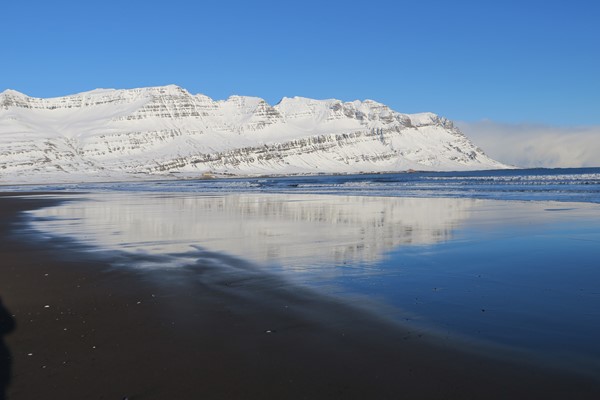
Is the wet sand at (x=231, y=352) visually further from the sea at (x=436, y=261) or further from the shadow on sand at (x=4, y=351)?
the sea at (x=436, y=261)

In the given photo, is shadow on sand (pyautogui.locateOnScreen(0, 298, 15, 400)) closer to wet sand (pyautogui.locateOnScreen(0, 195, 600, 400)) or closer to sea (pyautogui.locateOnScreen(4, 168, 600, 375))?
wet sand (pyautogui.locateOnScreen(0, 195, 600, 400))

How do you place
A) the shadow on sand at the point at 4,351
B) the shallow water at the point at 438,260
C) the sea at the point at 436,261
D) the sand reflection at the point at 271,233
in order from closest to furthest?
the shadow on sand at the point at 4,351 → the sea at the point at 436,261 → the shallow water at the point at 438,260 → the sand reflection at the point at 271,233

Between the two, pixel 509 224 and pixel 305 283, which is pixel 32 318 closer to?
pixel 305 283

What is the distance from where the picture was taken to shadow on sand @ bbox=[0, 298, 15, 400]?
5246 mm

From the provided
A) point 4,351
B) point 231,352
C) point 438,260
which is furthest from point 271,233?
point 4,351

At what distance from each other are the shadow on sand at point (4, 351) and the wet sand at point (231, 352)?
0.12ft

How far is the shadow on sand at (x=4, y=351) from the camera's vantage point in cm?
525

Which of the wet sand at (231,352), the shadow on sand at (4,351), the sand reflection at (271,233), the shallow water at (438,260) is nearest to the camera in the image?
the wet sand at (231,352)

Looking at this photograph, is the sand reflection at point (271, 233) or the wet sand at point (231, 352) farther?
the sand reflection at point (271, 233)

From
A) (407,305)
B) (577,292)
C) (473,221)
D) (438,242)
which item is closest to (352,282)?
(407,305)

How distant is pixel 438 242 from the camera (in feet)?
49.7

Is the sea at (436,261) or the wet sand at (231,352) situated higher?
the sea at (436,261)

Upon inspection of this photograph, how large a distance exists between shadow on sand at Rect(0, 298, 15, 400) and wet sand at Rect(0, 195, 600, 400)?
4 cm

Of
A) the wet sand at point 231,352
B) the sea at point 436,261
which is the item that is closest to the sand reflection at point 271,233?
the sea at point 436,261
